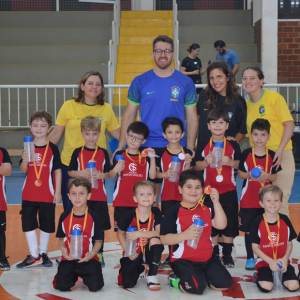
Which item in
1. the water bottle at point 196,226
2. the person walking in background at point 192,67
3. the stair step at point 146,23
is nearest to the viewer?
the water bottle at point 196,226

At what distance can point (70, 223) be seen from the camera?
12.8 feet

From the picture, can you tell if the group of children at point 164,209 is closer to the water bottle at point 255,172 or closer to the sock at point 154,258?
the sock at point 154,258

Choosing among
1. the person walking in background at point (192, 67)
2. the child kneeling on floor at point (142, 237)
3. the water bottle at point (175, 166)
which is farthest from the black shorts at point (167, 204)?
the person walking in background at point (192, 67)

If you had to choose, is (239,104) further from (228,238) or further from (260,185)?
(228,238)

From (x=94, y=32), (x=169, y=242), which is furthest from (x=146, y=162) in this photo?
(x=94, y=32)

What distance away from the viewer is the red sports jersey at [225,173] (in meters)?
4.30

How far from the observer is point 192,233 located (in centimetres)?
356

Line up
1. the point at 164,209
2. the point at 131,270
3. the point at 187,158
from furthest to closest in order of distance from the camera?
the point at 164,209
the point at 187,158
the point at 131,270

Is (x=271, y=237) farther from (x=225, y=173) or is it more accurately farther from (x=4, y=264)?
(x=4, y=264)

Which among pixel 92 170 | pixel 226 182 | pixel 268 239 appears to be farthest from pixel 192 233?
pixel 92 170

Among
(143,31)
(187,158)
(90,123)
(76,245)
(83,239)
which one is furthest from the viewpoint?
(143,31)

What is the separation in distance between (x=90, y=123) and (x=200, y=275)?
1.75 m

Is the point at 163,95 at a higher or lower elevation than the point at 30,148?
higher

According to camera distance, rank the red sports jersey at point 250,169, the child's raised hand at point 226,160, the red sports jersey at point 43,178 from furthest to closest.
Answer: the red sports jersey at point 43,178 → the red sports jersey at point 250,169 → the child's raised hand at point 226,160
